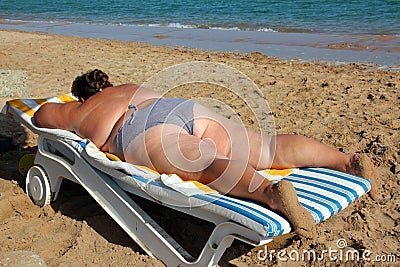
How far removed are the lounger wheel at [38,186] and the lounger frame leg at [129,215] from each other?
1.5 inches

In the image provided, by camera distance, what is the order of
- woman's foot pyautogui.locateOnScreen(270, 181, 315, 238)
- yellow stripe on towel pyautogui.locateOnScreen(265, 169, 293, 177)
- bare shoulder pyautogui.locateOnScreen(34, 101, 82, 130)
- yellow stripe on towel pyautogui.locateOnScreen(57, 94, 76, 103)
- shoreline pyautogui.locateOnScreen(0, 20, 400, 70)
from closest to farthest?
woman's foot pyautogui.locateOnScreen(270, 181, 315, 238) → yellow stripe on towel pyautogui.locateOnScreen(265, 169, 293, 177) → bare shoulder pyautogui.locateOnScreen(34, 101, 82, 130) → yellow stripe on towel pyautogui.locateOnScreen(57, 94, 76, 103) → shoreline pyautogui.locateOnScreen(0, 20, 400, 70)

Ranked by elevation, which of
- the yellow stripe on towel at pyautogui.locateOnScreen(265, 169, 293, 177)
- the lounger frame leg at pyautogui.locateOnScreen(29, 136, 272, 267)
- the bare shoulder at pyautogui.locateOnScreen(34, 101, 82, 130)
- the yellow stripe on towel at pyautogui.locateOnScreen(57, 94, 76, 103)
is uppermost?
the bare shoulder at pyautogui.locateOnScreen(34, 101, 82, 130)

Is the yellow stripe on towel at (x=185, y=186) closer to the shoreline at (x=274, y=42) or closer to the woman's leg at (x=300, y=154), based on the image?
the woman's leg at (x=300, y=154)

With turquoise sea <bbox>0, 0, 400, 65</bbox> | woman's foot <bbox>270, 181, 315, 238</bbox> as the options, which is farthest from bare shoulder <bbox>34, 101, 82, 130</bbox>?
turquoise sea <bbox>0, 0, 400, 65</bbox>

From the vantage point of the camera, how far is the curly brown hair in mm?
3408

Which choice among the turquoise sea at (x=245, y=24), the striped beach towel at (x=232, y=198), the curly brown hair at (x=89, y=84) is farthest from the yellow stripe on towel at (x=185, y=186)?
the turquoise sea at (x=245, y=24)

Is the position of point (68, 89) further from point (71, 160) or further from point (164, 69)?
point (71, 160)

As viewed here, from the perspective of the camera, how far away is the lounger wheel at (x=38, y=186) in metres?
3.36

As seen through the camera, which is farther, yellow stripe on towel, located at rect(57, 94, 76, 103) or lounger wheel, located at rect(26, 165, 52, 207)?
yellow stripe on towel, located at rect(57, 94, 76, 103)

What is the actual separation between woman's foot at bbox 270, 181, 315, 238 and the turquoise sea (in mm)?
6382

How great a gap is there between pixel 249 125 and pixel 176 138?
7.02 feet

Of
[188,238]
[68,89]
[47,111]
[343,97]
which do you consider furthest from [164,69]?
[188,238]

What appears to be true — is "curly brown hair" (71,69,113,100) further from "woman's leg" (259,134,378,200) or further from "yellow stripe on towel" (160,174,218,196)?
"woman's leg" (259,134,378,200)

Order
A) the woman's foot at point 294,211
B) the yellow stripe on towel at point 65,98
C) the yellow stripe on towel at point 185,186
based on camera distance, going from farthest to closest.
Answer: the yellow stripe on towel at point 65,98 → the yellow stripe on towel at point 185,186 → the woman's foot at point 294,211
